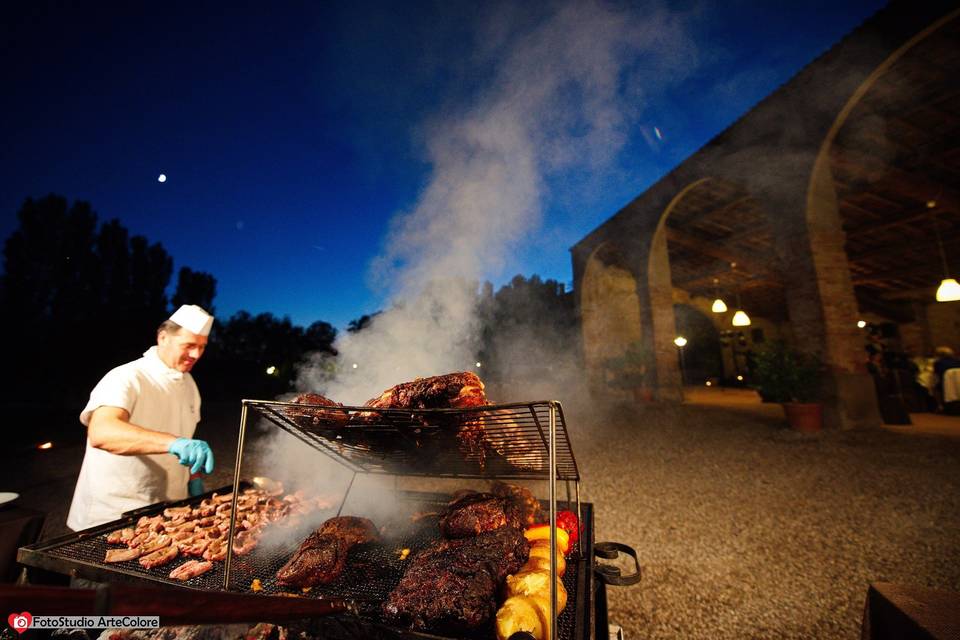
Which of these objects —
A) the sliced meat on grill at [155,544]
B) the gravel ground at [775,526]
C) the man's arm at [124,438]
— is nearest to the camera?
the sliced meat on grill at [155,544]

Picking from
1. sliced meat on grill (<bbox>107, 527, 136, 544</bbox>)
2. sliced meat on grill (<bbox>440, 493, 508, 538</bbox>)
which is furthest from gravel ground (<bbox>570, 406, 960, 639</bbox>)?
sliced meat on grill (<bbox>107, 527, 136, 544</bbox>)

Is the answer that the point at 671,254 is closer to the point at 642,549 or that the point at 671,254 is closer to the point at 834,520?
the point at 834,520

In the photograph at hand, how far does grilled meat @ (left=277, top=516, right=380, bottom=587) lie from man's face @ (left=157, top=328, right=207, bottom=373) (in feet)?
7.24

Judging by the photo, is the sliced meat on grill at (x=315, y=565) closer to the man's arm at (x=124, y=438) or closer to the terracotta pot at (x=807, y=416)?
the man's arm at (x=124, y=438)

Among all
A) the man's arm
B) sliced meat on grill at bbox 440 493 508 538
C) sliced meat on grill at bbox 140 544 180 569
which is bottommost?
sliced meat on grill at bbox 140 544 180 569

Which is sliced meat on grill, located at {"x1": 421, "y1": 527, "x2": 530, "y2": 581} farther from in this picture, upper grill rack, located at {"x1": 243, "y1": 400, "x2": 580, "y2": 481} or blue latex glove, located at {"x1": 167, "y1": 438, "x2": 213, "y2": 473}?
blue latex glove, located at {"x1": 167, "y1": 438, "x2": 213, "y2": 473}

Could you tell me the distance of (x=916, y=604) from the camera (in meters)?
1.56

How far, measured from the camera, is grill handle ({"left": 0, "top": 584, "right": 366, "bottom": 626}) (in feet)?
1.93

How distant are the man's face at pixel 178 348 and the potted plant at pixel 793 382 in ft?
34.0

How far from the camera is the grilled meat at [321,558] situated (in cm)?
184

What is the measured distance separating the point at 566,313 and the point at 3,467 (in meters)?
18.8

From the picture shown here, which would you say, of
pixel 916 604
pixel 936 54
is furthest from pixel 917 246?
pixel 916 604

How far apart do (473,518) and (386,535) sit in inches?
31.4

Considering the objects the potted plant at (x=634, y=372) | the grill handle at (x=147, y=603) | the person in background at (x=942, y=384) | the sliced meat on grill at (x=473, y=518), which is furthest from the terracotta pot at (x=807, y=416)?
the grill handle at (x=147, y=603)
